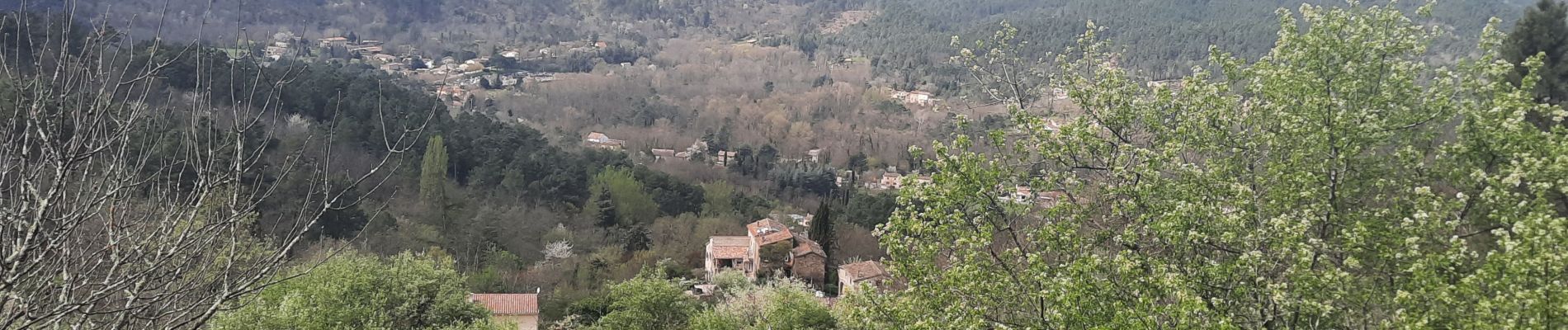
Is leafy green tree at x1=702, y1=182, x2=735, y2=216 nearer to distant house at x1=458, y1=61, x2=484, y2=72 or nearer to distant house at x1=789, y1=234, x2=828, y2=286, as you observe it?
distant house at x1=789, y1=234, x2=828, y2=286

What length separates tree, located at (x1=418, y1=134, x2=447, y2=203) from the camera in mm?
26859

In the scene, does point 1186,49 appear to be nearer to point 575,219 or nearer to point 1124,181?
point 575,219

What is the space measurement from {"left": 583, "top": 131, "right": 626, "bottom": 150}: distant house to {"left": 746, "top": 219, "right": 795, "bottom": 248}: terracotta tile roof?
24.1 meters

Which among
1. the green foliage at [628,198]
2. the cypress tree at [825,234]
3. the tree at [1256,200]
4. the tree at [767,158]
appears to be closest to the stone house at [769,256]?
the cypress tree at [825,234]

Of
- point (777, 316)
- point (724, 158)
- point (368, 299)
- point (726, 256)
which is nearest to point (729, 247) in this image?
point (726, 256)

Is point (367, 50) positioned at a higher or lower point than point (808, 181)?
lower

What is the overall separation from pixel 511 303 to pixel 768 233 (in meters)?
10.7

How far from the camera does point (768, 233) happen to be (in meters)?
26.8

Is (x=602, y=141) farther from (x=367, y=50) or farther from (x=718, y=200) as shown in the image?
(x=367, y=50)

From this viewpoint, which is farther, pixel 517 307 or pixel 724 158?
pixel 724 158

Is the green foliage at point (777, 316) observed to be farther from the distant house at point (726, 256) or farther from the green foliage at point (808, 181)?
the green foliage at point (808, 181)

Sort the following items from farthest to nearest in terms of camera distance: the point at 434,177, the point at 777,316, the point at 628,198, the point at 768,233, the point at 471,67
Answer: the point at 471,67, the point at 628,198, the point at 434,177, the point at 768,233, the point at 777,316

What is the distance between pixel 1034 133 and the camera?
616cm

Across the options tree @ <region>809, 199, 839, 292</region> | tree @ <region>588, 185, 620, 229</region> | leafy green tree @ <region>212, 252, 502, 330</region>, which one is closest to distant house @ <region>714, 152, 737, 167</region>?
tree @ <region>588, 185, 620, 229</region>
